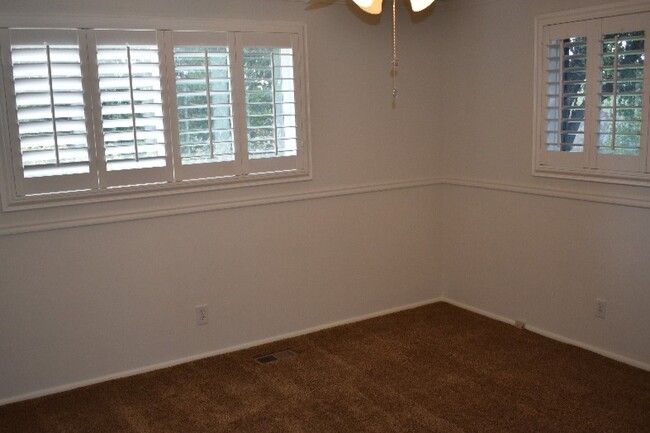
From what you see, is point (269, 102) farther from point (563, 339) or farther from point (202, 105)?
point (563, 339)

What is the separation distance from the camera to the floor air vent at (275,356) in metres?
4.08

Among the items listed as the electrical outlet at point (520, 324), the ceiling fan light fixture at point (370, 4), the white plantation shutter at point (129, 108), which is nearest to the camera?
the ceiling fan light fixture at point (370, 4)

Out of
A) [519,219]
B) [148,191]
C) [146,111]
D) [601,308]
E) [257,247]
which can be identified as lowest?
[601,308]

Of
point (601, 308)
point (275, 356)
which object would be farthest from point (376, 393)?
point (601, 308)

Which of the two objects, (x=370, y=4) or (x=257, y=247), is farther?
(x=257, y=247)

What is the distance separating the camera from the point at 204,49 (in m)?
3.89

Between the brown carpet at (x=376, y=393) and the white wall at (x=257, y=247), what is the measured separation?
21 cm

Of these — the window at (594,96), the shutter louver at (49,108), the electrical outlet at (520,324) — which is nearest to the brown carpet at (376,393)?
the electrical outlet at (520,324)

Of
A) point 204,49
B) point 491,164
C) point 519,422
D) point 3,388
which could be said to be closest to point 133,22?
point 204,49

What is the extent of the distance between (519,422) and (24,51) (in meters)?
3.21

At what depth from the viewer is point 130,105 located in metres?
3.69

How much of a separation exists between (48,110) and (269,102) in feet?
4.42

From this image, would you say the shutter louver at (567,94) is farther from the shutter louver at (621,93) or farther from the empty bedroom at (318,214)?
the shutter louver at (621,93)

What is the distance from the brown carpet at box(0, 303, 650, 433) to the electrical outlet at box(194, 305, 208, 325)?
0.25m
